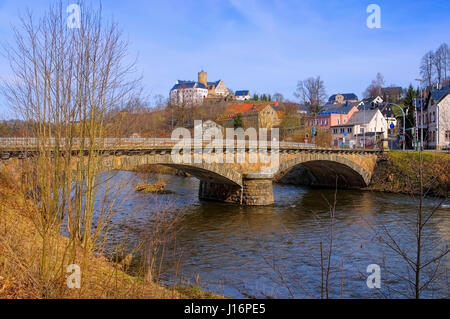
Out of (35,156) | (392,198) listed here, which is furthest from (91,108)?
(392,198)

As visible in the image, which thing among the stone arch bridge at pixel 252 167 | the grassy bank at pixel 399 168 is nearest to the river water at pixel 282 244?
the stone arch bridge at pixel 252 167

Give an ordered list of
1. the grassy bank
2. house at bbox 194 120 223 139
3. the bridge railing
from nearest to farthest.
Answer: the bridge railing, the grassy bank, house at bbox 194 120 223 139

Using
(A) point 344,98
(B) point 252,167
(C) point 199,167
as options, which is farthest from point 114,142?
(A) point 344,98

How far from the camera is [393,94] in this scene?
10906 cm

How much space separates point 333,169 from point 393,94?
72744mm

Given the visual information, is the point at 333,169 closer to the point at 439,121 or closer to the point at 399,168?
the point at 399,168

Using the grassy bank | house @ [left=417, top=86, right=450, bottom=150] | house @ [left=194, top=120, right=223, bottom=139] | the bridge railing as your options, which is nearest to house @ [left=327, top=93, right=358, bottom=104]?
house @ [left=194, top=120, right=223, bottom=139]

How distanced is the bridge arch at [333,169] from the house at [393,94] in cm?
6673

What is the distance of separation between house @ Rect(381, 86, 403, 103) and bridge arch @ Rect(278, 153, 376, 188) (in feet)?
219

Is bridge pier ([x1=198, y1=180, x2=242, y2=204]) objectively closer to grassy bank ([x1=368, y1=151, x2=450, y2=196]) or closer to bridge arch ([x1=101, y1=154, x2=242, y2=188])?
bridge arch ([x1=101, y1=154, x2=242, y2=188])

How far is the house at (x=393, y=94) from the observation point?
10682 cm

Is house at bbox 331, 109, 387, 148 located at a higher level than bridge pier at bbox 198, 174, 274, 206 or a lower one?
higher

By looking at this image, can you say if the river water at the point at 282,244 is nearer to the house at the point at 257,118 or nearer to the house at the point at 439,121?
the house at the point at 439,121

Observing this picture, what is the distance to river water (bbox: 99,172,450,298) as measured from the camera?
1315cm
